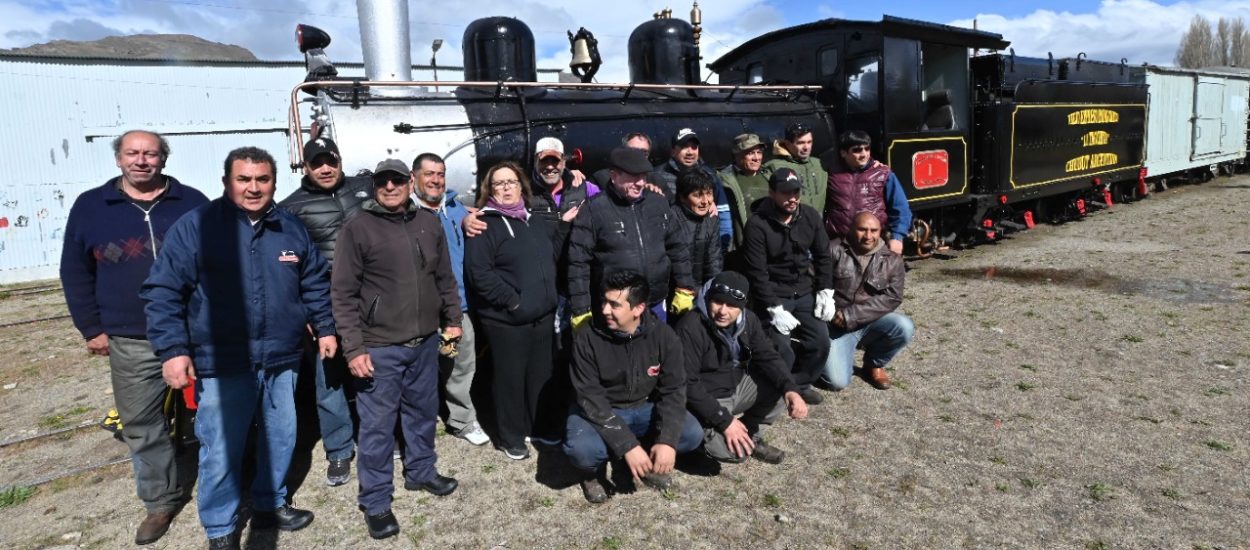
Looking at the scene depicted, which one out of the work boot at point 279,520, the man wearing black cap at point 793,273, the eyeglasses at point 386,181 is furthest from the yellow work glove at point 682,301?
the work boot at point 279,520

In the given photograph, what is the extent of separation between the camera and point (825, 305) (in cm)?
458

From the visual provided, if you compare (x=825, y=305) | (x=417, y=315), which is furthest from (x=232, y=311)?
(x=825, y=305)

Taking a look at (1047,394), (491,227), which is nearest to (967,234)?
(1047,394)

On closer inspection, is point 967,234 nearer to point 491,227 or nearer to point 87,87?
point 491,227

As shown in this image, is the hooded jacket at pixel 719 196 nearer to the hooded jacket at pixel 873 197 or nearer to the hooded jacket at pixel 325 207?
the hooded jacket at pixel 873 197

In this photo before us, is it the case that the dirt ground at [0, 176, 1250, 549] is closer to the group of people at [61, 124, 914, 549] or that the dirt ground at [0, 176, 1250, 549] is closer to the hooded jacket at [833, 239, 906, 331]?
the group of people at [61, 124, 914, 549]

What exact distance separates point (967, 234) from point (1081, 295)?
8.87 ft

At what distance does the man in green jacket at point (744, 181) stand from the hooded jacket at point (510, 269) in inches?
60.9

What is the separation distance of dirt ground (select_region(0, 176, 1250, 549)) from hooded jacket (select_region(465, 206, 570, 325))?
863mm

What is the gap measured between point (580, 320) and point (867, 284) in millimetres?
2089

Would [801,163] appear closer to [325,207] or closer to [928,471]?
[928,471]

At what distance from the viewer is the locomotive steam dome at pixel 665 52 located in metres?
7.88

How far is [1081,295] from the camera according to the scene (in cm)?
696

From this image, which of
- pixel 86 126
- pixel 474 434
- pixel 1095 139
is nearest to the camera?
Answer: pixel 474 434
